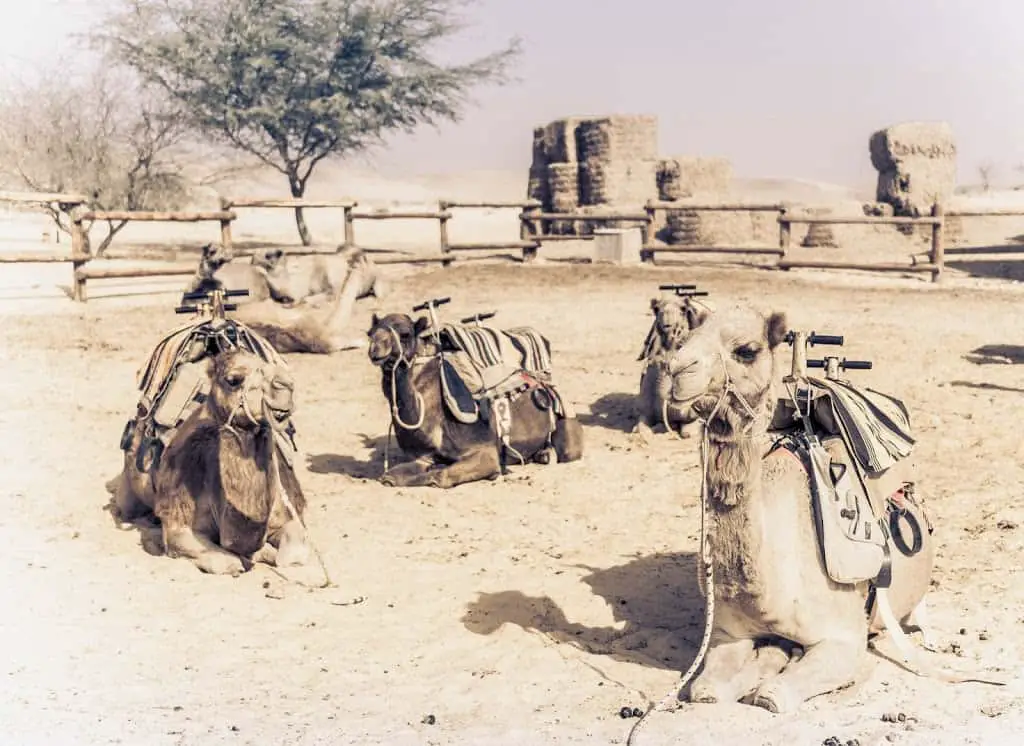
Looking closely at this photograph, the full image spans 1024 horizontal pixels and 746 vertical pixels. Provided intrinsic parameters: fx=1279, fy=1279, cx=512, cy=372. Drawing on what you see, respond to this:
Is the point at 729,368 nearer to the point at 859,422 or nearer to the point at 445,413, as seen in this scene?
the point at 859,422

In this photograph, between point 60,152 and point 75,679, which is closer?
point 75,679

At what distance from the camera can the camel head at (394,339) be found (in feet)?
27.8

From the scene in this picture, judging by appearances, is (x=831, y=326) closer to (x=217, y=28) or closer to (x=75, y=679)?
(x=75, y=679)

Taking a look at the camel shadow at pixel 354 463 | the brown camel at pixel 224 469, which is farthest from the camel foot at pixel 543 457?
the brown camel at pixel 224 469

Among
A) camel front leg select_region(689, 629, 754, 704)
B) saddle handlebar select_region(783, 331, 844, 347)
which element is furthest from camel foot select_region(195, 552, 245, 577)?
saddle handlebar select_region(783, 331, 844, 347)

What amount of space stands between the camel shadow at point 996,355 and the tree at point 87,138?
21245 millimetres

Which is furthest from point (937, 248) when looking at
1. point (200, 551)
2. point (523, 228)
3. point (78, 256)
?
point (200, 551)

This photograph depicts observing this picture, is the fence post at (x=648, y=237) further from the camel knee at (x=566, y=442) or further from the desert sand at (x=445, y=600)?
the camel knee at (x=566, y=442)

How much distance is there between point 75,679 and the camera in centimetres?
532

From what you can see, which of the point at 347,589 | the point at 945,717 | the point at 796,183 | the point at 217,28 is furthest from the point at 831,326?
the point at 796,183

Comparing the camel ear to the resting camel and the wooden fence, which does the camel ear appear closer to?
the resting camel

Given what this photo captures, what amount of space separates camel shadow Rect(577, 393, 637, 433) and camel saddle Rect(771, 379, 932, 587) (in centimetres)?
501

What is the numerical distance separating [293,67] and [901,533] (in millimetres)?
26552

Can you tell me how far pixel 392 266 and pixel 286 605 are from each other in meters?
18.6
